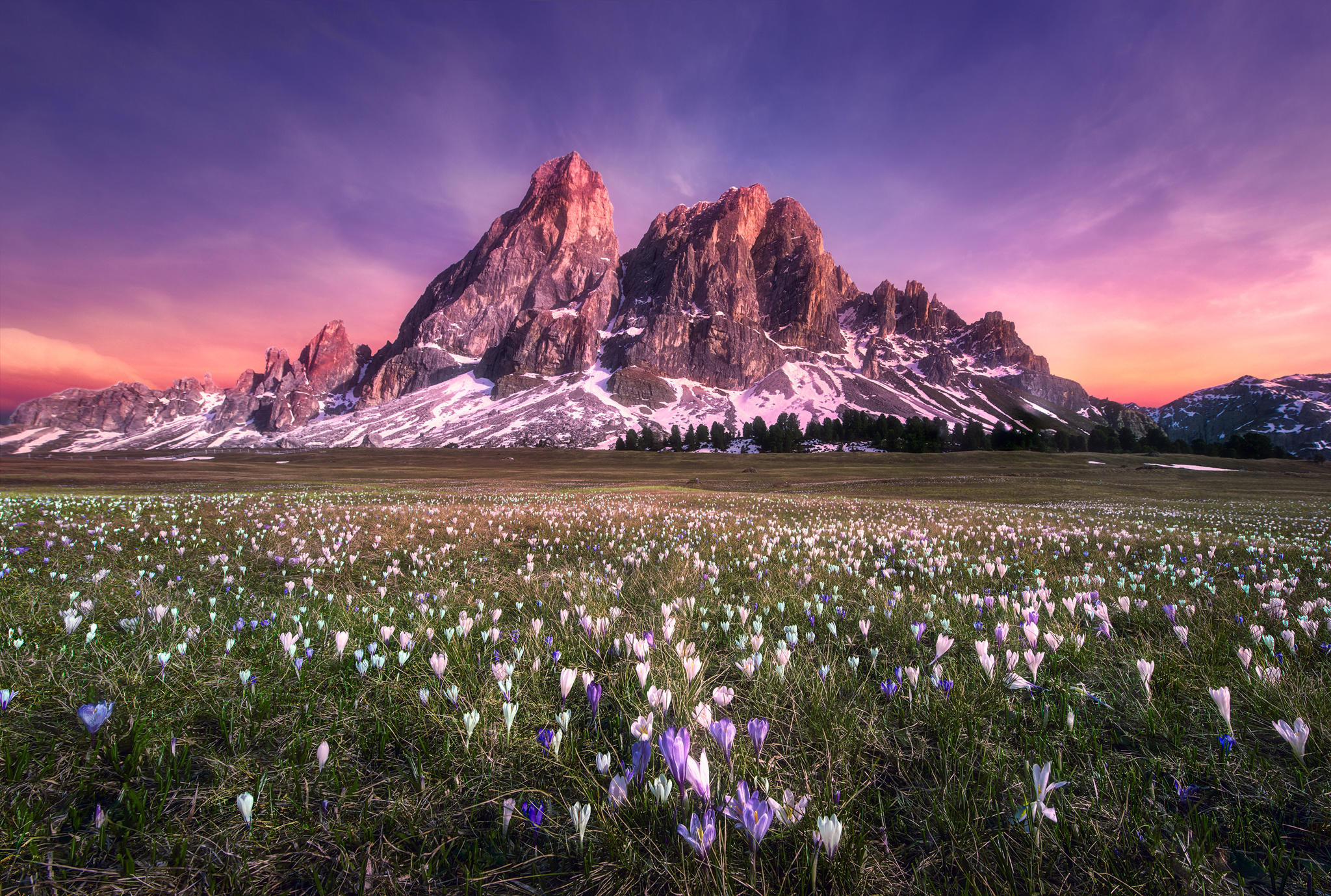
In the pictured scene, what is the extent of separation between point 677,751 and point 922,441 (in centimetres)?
14549

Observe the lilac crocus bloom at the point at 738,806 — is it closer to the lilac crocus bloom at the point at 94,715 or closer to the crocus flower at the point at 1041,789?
the crocus flower at the point at 1041,789

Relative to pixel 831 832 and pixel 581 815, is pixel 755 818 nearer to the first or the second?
pixel 831 832

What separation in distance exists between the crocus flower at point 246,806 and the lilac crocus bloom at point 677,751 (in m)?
1.39

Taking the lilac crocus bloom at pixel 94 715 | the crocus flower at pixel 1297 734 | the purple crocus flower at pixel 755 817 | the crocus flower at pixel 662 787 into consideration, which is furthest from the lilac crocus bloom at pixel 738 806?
the lilac crocus bloom at pixel 94 715

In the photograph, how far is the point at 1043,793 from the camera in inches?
64.1

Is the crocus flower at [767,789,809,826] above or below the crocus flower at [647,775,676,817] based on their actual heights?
below

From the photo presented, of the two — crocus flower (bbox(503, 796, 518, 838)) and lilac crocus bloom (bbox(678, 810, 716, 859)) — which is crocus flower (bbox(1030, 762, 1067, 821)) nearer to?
lilac crocus bloom (bbox(678, 810, 716, 859))

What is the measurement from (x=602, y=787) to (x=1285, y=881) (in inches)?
87.4

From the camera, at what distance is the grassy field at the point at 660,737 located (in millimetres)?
1622

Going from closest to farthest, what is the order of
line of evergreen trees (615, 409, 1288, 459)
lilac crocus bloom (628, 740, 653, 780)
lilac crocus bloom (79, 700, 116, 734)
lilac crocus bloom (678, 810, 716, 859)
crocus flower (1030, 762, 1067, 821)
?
lilac crocus bloom (678, 810, 716, 859) < crocus flower (1030, 762, 1067, 821) < lilac crocus bloom (628, 740, 653, 780) < lilac crocus bloom (79, 700, 116, 734) < line of evergreen trees (615, 409, 1288, 459)

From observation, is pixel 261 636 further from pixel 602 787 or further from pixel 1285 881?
pixel 1285 881

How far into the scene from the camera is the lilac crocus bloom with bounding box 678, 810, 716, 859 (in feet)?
4.59

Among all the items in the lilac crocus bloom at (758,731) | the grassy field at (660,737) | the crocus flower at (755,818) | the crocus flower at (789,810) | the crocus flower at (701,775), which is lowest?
the grassy field at (660,737)

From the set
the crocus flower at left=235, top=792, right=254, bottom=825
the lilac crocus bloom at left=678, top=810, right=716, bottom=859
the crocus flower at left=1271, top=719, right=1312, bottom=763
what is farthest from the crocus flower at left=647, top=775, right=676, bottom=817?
the crocus flower at left=1271, top=719, right=1312, bottom=763
